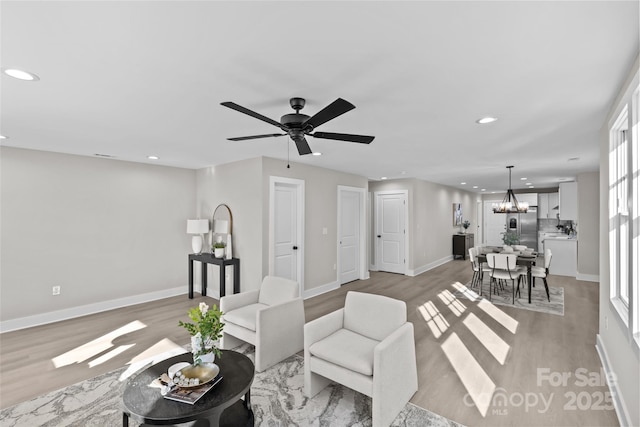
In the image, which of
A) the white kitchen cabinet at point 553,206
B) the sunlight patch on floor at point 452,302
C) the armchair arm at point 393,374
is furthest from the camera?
the white kitchen cabinet at point 553,206

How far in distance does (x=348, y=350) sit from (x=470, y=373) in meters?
1.37

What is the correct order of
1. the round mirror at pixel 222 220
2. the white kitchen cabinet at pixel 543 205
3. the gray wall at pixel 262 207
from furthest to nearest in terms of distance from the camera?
the white kitchen cabinet at pixel 543 205
the round mirror at pixel 222 220
the gray wall at pixel 262 207

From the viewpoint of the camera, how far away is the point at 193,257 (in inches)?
213

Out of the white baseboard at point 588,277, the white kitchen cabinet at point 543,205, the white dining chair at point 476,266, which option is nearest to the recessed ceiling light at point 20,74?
the white dining chair at point 476,266

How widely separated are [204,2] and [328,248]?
196 inches

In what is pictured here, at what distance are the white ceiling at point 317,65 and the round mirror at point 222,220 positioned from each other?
1.92m

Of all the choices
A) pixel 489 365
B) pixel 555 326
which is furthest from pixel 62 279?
pixel 555 326

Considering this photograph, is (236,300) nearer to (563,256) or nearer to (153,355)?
(153,355)

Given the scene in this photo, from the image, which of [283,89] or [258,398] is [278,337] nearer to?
[258,398]

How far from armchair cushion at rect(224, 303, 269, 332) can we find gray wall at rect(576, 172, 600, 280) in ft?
24.5

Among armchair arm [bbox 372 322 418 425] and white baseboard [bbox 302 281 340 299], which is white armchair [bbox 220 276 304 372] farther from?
white baseboard [bbox 302 281 340 299]

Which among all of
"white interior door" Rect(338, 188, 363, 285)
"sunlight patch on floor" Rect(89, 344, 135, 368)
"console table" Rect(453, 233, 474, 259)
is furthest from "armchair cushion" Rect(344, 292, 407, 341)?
"console table" Rect(453, 233, 474, 259)

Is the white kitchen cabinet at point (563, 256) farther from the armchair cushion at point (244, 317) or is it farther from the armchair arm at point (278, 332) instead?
the armchair cushion at point (244, 317)

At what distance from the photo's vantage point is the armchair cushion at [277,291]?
3.43 meters
